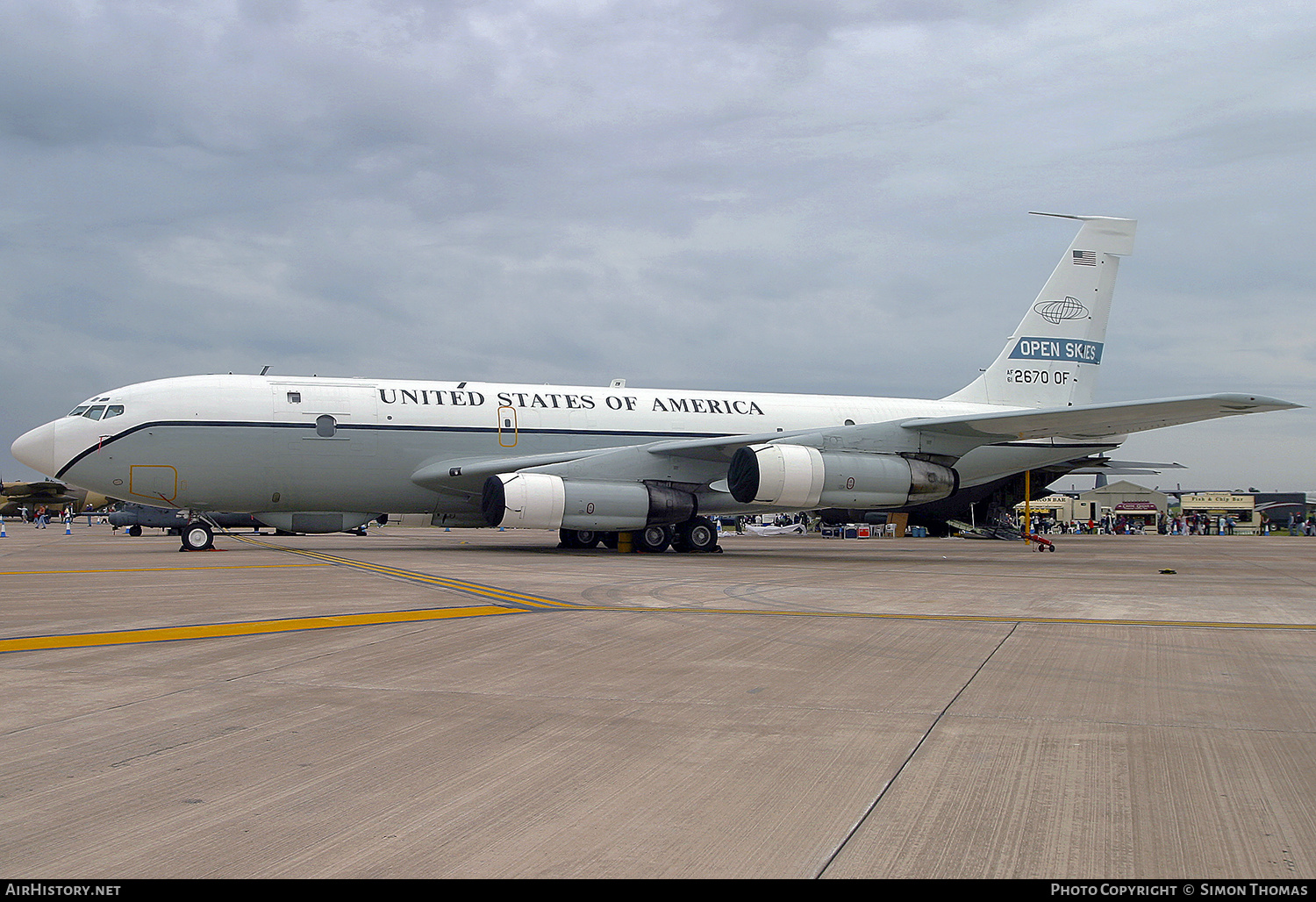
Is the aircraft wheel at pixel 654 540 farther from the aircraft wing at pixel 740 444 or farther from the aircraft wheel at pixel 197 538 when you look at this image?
the aircraft wheel at pixel 197 538

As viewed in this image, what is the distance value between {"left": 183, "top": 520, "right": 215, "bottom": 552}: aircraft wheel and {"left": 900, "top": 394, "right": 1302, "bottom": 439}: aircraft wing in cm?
1609

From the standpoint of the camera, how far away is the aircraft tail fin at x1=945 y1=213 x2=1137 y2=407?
2636 cm

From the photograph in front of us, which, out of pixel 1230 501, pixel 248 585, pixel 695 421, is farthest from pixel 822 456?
pixel 1230 501

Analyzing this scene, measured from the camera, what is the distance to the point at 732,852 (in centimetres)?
330

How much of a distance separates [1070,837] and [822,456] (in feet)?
58.5

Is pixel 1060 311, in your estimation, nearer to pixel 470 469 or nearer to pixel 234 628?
pixel 470 469

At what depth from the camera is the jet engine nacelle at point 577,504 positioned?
19938 mm

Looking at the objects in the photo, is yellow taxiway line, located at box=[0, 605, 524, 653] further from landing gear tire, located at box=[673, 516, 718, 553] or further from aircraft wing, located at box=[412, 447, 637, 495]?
landing gear tire, located at box=[673, 516, 718, 553]

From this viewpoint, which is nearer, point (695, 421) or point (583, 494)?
point (583, 494)

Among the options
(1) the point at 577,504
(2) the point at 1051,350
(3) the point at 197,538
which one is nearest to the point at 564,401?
(1) the point at 577,504

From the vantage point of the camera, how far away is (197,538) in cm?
2234

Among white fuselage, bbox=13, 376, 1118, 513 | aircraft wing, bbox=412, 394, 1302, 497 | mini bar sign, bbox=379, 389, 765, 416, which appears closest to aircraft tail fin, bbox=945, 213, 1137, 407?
white fuselage, bbox=13, 376, 1118, 513

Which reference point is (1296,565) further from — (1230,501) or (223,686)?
(1230,501)

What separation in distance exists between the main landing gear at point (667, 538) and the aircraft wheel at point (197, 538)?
8078 millimetres
